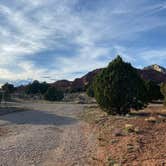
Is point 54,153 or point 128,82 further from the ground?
point 128,82

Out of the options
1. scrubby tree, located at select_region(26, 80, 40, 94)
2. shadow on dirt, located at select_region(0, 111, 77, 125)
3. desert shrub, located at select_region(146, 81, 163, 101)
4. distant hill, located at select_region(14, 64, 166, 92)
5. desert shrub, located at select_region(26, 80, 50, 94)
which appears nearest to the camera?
shadow on dirt, located at select_region(0, 111, 77, 125)

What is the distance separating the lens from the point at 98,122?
27.5 metres

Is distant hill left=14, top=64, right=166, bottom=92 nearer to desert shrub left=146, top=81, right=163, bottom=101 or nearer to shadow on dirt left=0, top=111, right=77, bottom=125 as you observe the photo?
desert shrub left=146, top=81, right=163, bottom=101

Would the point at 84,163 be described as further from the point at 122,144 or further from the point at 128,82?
the point at 128,82

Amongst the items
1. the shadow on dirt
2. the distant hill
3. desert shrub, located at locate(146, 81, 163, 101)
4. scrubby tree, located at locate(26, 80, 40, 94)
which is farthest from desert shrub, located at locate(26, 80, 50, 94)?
the shadow on dirt

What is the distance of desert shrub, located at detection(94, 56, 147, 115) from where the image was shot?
3080 centimetres

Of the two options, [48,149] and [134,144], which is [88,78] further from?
[48,149]

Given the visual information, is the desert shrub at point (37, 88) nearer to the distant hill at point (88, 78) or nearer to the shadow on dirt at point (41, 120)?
the distant hill at point (88, 78)

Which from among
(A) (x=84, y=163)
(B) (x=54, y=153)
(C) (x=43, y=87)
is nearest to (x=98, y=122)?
(B) (x=54, y=153)

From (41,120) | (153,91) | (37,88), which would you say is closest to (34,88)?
(37,88)

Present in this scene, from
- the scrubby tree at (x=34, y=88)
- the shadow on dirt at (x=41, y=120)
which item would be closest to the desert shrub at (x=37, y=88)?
the scrubby tree at (x=34, y=88)

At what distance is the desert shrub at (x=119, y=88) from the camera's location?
30.8 meters

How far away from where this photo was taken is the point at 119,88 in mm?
30875

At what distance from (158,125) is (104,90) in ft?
31.9
